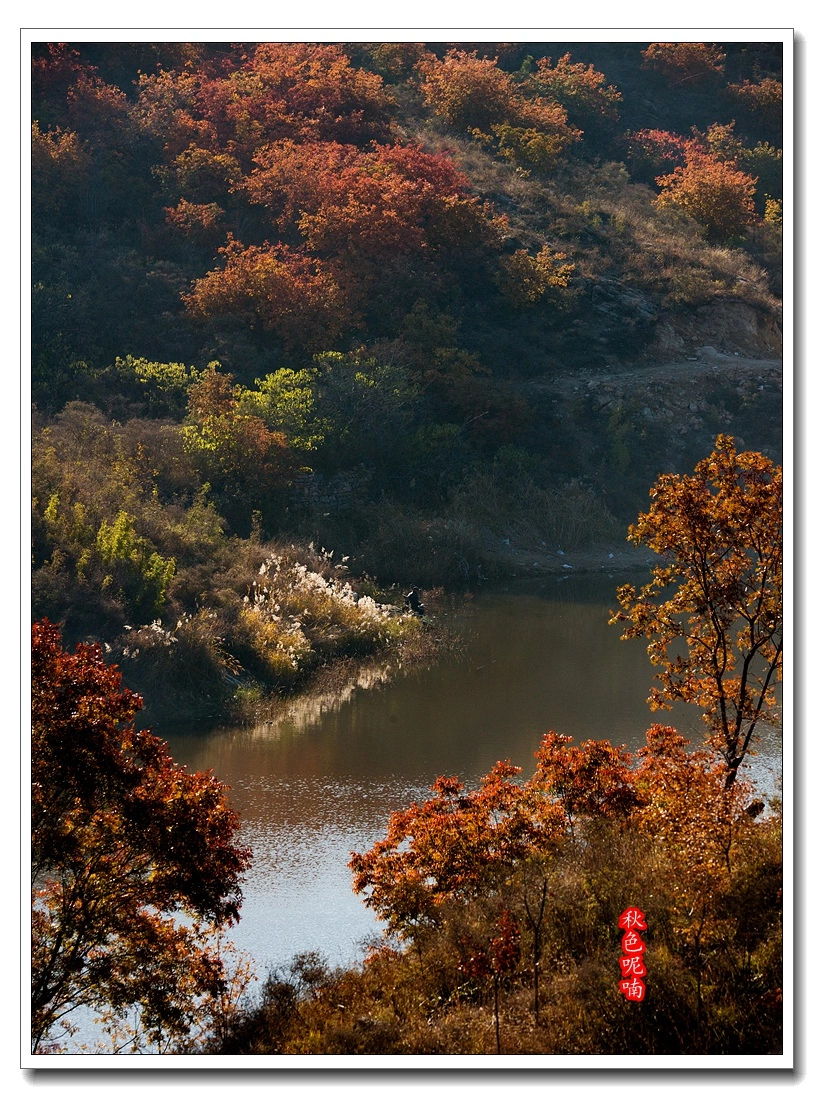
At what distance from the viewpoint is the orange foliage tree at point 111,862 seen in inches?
268

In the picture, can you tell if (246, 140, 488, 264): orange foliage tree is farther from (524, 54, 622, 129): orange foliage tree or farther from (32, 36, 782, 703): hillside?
(524, 54, 622, 129): orange foliage tree

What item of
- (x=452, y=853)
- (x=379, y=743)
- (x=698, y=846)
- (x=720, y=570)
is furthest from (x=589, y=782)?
(x=379, y=743)

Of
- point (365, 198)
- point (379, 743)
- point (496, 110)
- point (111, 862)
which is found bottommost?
point (379, 743)

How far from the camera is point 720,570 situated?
8430mm

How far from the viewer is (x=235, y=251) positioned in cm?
2481

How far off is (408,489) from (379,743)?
9694 mm

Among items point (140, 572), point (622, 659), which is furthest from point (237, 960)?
point (622, 659)

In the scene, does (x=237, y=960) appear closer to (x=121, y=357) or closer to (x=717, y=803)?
(x=717, y=803)

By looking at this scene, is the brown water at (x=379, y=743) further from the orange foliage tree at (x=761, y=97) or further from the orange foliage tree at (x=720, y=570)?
the orange foliage tree at (x=761, y=97)

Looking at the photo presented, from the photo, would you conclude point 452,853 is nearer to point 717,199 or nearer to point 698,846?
point 698,846

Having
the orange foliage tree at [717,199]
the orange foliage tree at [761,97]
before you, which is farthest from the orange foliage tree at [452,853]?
the orange foliage tree at [761,97]

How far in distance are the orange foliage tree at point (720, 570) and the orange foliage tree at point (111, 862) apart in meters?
3.52

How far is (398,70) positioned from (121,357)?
495 inches

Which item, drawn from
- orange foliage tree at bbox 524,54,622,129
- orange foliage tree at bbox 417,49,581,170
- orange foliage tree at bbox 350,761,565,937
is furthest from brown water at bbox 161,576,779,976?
orange foliage tree at bbox 524,54,622,129
